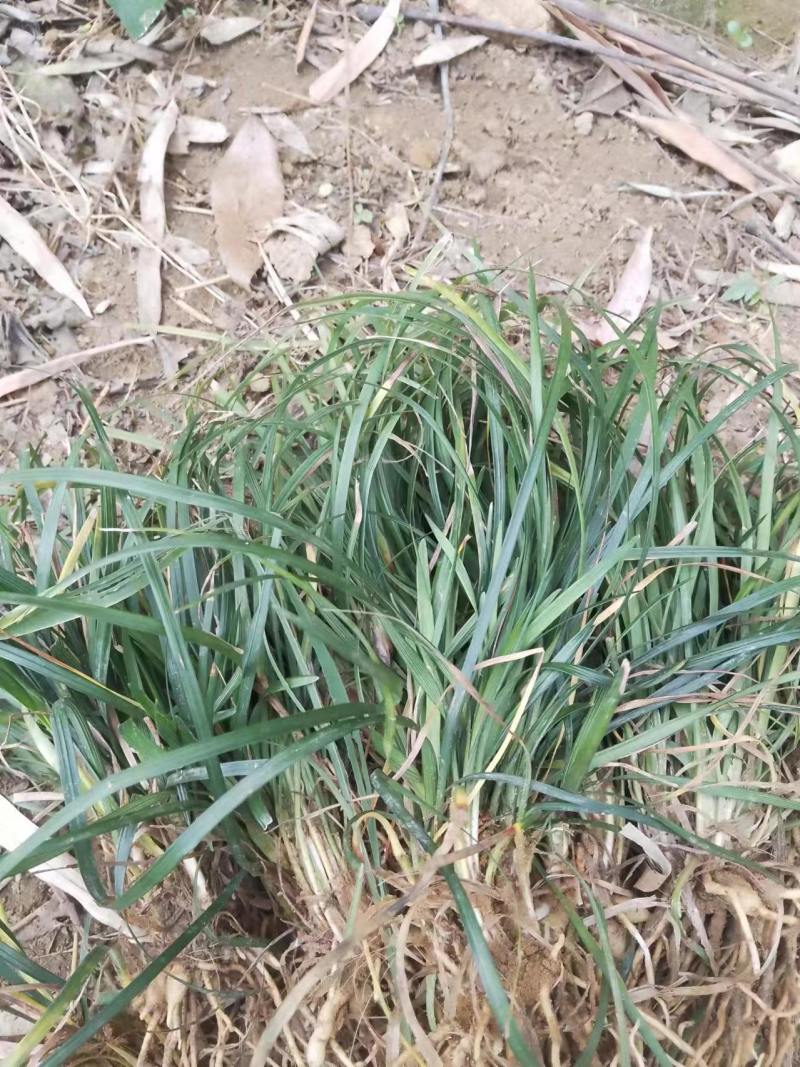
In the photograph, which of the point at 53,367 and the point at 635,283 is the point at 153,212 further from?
the point at 635,283

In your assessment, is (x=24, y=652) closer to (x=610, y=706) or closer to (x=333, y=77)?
(x=610, y=706)

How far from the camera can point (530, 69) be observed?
4.05 feet

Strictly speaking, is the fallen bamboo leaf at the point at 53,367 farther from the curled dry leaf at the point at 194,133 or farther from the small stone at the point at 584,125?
the small stone at the point at 584,125

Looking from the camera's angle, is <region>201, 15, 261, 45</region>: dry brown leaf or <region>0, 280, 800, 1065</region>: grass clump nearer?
<region>0, 280, 800, 1065</region>: grass clump

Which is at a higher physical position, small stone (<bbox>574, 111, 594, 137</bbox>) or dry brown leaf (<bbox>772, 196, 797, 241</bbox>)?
small stone (<bbox>574, 111, 594, 137</bbox>)

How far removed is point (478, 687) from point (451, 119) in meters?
0.97

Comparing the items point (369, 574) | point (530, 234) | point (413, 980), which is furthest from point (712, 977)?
point (530, 234)

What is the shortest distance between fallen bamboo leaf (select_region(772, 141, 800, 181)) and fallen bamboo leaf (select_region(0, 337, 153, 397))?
3.53 feet

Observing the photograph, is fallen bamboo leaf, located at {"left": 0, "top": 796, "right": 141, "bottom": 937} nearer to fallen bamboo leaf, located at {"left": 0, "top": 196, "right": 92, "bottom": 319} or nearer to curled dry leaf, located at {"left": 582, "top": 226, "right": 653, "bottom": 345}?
fallen bamboo leaf, located at {"left": 0, "top": 196, "right": 92, "bottom": 319}

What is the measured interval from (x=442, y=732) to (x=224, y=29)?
118 centimetres

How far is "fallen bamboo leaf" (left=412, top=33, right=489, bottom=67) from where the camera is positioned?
1.21 meters

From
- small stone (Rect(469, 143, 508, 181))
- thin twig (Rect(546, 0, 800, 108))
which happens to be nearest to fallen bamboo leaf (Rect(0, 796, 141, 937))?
small stone (Rect(469, 143, 508, 181))

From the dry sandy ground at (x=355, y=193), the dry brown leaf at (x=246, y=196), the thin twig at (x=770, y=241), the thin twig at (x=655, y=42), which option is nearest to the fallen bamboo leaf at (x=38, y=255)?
the dry sandy ground at (x=355, y=193)

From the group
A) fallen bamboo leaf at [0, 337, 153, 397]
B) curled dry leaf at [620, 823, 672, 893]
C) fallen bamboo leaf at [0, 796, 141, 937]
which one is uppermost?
fallen bamboo leaf at [0, 337, 153, 397]
